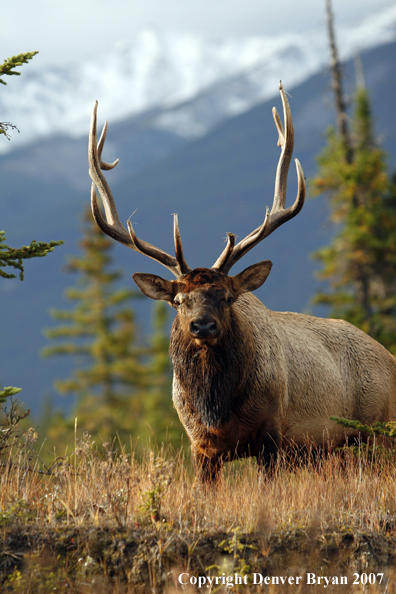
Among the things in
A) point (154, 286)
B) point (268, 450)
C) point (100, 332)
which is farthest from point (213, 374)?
point (100, 332)

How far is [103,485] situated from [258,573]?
1.30 m

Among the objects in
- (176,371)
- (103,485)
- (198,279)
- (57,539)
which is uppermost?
(198,279)

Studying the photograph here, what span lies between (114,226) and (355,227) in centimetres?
1537

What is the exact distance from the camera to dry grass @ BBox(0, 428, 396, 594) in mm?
4516

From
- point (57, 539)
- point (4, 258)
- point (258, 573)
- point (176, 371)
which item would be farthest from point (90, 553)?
point (4, 258)

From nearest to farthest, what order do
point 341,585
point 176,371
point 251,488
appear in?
point 341,585, point 251,488, point 176,371

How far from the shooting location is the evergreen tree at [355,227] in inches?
830

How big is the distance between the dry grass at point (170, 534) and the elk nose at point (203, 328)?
3.96 feet

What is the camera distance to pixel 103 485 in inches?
200

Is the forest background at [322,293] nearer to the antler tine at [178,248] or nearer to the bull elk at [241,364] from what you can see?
the bull elk at [241,364]

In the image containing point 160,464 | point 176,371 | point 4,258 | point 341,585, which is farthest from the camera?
point 176,371

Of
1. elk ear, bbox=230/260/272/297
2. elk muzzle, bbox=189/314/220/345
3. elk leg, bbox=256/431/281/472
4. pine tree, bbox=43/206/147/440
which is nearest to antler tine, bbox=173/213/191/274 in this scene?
elk ear, bbox=230/260/272/297

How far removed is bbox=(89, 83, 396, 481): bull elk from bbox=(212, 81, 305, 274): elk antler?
0.04ft

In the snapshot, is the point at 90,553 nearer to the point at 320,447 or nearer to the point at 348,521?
the point at 348,521
